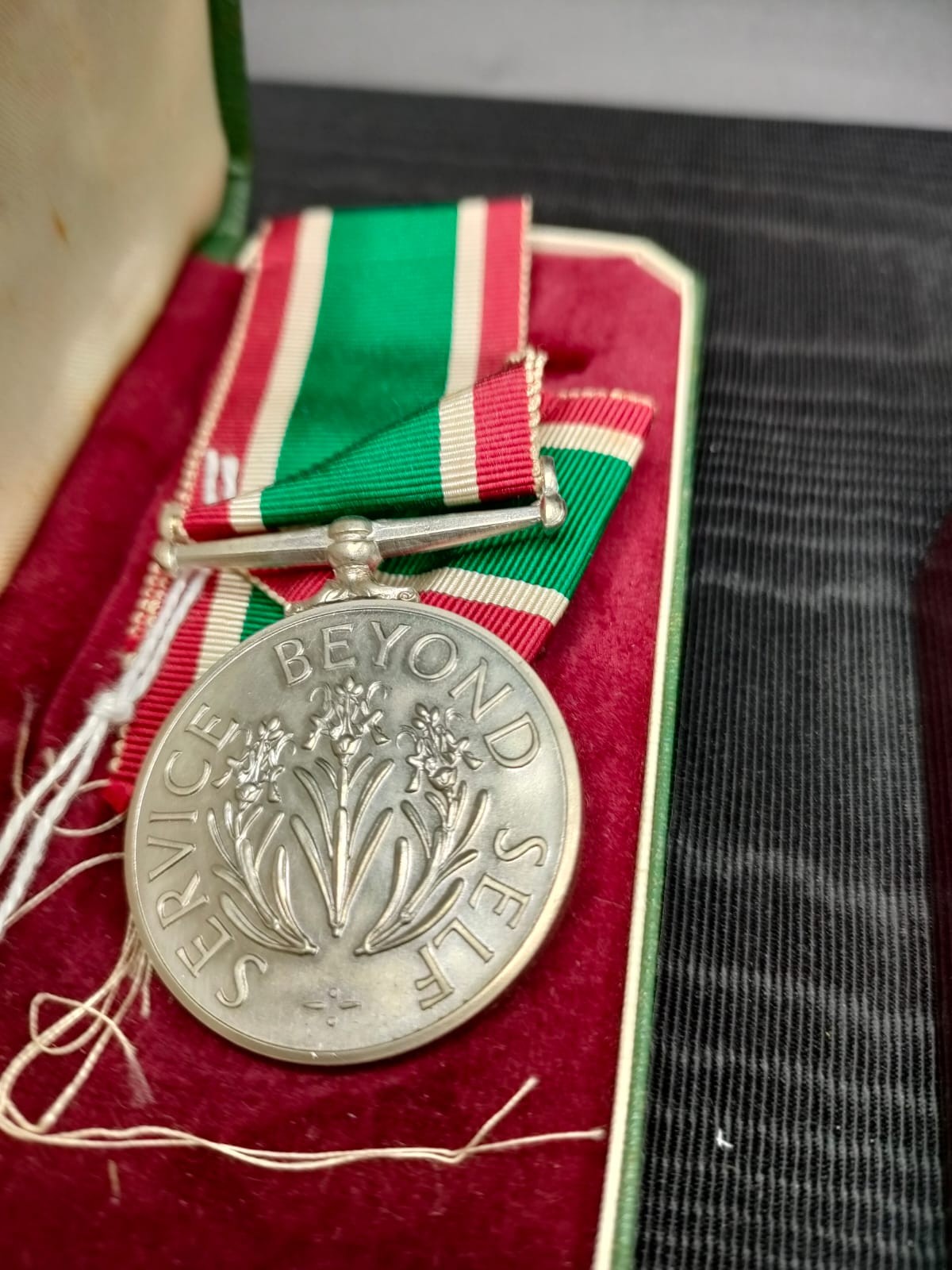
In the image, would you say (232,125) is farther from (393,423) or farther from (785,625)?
(785,625)

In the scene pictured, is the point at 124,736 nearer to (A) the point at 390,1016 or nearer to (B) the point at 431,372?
(A) the point at 390,1016

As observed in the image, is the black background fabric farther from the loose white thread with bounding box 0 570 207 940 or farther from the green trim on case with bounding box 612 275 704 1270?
the loose white thread with bounding box 0 570 207 940

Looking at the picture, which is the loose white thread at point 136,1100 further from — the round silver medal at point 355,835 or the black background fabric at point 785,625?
the black background fabric at point 785,625

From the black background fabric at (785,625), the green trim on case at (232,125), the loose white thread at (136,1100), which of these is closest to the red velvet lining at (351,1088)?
the loose white thread at (136,1100)

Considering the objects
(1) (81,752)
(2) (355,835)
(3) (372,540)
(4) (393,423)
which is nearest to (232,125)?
(4) (393,423)

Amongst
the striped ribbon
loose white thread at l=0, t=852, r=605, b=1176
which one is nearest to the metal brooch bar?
the striped ribbon

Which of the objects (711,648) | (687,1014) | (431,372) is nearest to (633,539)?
(711,648)
